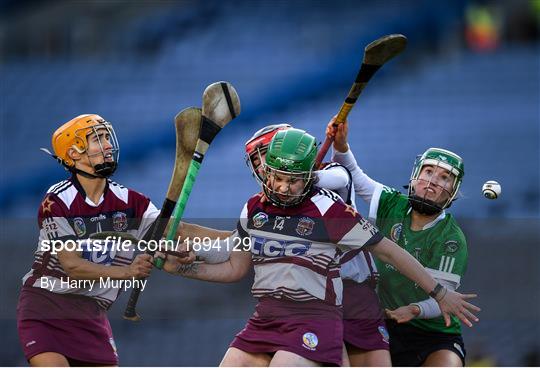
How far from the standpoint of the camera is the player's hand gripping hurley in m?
5.36

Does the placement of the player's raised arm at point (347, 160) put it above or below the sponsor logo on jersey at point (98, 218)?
above

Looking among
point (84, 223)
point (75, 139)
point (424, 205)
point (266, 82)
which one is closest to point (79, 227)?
point (84, 223)

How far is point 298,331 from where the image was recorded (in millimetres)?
4789

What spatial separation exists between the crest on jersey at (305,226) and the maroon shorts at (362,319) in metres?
0.43

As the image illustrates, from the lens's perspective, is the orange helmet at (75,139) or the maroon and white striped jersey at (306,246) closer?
the maroon and white striped jersey at (306,246)

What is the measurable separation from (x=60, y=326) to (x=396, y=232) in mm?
1467

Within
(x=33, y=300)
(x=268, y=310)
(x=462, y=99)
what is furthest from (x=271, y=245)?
(x=462, y=99)

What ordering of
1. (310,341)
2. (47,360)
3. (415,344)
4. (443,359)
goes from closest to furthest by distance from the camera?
(310,341), (47,360), (443,359), (415,344)

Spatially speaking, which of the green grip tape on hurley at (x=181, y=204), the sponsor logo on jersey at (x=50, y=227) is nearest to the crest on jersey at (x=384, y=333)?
the green grip tape on hurley at (x=181, y=204)

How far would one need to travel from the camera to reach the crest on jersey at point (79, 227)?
5.09 meters

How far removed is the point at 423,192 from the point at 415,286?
1.31ft

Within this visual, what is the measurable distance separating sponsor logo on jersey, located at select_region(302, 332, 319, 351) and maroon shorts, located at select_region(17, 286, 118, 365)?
0.95 meters

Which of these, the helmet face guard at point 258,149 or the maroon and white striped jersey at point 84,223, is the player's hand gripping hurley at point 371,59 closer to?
the helmet face guard at point 258,149

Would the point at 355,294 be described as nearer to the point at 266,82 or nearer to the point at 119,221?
the point at 119,221
